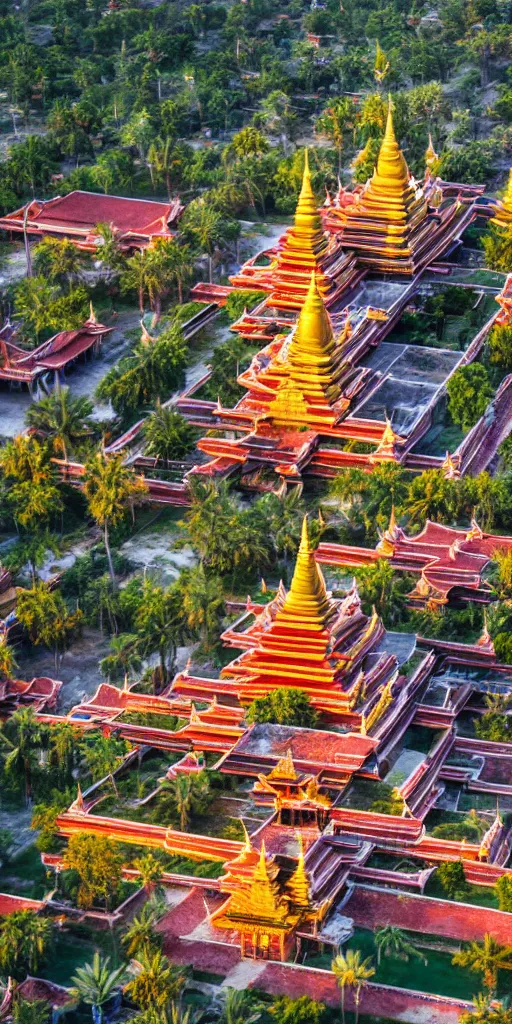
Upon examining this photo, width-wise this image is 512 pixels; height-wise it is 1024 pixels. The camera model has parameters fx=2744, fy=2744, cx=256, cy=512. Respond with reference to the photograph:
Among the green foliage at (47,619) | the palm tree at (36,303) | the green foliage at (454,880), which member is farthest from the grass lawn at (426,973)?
the palm tree at (36,303)

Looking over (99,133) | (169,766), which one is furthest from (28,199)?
(169,766)

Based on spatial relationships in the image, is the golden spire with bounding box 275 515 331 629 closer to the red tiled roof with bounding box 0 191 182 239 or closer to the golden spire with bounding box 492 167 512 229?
the golden spire with bounding box 492 167 512 229

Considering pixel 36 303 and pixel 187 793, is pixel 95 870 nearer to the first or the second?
pixel 187 793

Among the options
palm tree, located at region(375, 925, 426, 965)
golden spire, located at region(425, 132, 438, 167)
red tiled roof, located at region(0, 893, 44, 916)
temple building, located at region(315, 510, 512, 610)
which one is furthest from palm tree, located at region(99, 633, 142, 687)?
golden spire, located at region(425, 132, 438, 167)

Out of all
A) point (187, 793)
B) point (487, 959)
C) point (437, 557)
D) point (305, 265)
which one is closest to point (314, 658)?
point (187, 793)

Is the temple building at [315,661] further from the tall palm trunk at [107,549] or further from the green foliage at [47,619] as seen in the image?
the tall palm trunk at [107,549]

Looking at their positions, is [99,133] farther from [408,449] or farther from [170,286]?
[408,449]
